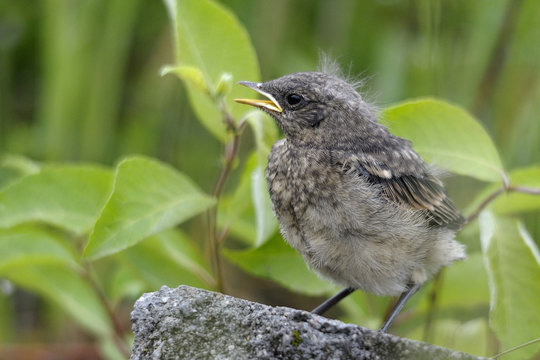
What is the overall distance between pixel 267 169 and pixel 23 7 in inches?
141

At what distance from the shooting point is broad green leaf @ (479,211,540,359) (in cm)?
228

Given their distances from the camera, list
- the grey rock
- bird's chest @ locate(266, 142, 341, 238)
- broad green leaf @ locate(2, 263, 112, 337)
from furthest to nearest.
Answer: broad green leaf @ locate(2, 263, 112, 337) < bird's chest @ locate(266, 142, 341, 238) < the grey rock

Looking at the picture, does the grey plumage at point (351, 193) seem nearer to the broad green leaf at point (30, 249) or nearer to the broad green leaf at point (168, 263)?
the broad green leaf at point (168, 263)

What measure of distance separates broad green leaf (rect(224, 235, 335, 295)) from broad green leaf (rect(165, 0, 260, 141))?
16.7 inches

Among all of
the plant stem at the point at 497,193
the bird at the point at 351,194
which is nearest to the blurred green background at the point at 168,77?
Answer: the plant stem at the point at 497,193

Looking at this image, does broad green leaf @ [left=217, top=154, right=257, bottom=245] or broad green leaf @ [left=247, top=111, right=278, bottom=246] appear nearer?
broad green leaf @ [left=247, top=111, right=278, bottom=246]

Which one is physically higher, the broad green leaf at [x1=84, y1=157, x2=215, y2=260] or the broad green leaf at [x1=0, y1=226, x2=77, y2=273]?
the broad green leaf at [x1=84, y1=157, x2=215, y2=260]

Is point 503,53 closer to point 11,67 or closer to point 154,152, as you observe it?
point 154,152

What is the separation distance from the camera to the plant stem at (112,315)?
2838 millimetres

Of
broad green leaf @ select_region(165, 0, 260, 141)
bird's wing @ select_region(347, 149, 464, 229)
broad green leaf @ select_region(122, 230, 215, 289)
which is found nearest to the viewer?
bird's wing @ select_region(347, 149, 464, 229)

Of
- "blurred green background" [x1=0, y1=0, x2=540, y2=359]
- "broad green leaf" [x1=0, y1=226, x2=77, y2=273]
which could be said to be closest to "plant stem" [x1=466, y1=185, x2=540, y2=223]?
"blurred green background" [x1=0, y1=0, x2=540, y2=359]

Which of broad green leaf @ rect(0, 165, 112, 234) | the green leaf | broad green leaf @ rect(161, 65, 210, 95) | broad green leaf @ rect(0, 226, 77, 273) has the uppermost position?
broad green leaf @ rect(161, 65, 210, 95)

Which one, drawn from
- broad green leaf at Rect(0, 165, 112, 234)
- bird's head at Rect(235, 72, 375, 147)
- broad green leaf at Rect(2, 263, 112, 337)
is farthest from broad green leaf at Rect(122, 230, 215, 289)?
bird's head at Rect(235, 72, 375, 147)

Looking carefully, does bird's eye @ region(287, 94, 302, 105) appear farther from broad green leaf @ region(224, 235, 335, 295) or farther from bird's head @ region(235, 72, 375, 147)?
broad green leaf @ region(224, 235, 335, 295)
